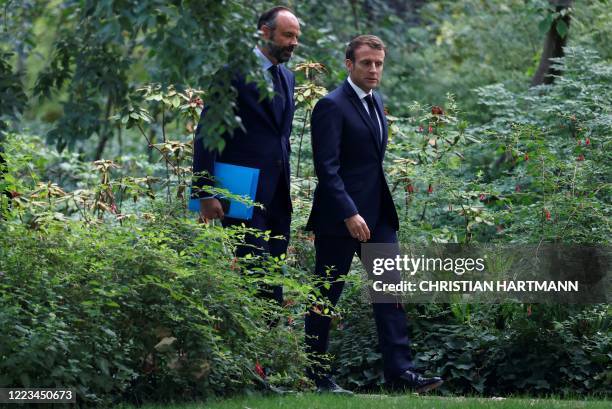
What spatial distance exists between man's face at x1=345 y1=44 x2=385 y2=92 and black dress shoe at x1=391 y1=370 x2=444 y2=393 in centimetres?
193

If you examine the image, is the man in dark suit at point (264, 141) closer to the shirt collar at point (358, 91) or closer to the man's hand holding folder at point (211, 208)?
the man's hand holding folder at point (211, 208)

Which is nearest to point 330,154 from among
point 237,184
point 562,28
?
point 237,184

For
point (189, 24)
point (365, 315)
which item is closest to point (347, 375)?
point (365, 315)

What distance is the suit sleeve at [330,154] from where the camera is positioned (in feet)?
24.5

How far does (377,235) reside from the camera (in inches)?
307

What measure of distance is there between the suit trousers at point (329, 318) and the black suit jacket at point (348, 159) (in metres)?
0.10

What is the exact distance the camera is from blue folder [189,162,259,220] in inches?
295

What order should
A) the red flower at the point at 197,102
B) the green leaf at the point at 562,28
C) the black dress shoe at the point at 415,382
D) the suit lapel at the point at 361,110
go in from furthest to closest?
the green leaf at the point at 562,28
the red flower at the point at 197,102
the suit lapel at the point at 361,110
the black dress shoe at the point at 415,382

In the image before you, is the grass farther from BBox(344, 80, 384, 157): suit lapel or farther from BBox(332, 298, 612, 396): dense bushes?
BBox(344, 80, 384, 157): suit lapel

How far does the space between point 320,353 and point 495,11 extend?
490 inches

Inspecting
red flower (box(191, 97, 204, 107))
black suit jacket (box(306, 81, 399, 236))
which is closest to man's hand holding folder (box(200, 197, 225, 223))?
black suit jacket (box(306, 81, 399, 236))

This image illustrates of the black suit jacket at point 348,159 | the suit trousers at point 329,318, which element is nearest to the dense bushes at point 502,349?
the suit trousers at point 329,318

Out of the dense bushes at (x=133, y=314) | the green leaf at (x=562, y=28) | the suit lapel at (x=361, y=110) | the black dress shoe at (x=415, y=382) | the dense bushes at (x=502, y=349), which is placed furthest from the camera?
the green leaf at (x=562, y=28)

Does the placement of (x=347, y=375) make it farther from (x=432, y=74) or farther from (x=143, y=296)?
(x=432, y=74)
